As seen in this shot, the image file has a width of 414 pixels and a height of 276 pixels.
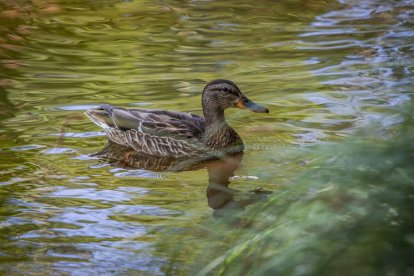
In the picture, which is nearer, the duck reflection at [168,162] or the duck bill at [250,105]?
the duck reflection at [168,162]

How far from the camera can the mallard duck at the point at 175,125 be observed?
916 cm

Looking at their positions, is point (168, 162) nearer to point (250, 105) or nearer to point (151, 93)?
point (250, 105)

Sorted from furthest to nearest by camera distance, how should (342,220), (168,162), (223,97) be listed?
(223,97)
(168,162)
(342,220)

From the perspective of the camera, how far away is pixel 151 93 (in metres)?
10.4

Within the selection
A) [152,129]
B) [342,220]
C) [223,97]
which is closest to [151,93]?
[152,129]

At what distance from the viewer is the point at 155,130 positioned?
30.4 feet

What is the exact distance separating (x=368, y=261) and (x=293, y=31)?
10489 mm

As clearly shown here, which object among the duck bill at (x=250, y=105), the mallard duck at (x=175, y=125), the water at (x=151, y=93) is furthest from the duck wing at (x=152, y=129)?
the duck bill at (x=250, y=105)

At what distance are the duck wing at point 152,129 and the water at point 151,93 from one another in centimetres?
28

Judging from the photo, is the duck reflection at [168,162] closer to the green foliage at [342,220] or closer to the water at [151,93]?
the water at [151,93]

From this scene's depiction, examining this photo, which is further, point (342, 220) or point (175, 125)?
point (175, 125)

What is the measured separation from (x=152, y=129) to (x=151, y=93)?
1235 millimetres

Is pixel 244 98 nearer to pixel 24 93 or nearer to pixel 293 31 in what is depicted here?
pixel 24 93

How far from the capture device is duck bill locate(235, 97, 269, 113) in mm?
9039
